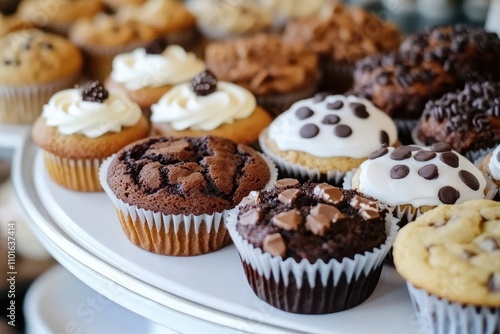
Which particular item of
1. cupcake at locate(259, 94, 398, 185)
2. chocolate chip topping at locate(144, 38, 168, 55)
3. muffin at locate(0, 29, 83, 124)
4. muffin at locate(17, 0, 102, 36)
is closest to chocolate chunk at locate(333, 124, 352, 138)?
cupcake at locate(259, 94, 398, 185)

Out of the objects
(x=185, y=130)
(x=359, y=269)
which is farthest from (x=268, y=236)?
(x=185, y=130)

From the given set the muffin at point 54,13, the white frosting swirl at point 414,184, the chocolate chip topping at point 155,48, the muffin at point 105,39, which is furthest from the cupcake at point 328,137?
the muffin at point 54,13

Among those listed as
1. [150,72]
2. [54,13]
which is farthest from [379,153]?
[54,13]

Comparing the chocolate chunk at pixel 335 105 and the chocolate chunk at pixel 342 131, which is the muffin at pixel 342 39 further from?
the chocolate chunk at pixel 342 131

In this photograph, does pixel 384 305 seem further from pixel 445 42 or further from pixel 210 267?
pixel 445 42

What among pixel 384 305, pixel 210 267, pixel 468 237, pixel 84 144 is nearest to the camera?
pixel 468 237

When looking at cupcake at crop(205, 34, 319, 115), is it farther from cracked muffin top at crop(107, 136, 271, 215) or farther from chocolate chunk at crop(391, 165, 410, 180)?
chocolate chunk at crop(391, 165, 410, 180)

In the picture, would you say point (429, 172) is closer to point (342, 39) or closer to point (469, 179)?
point (469, 179)
